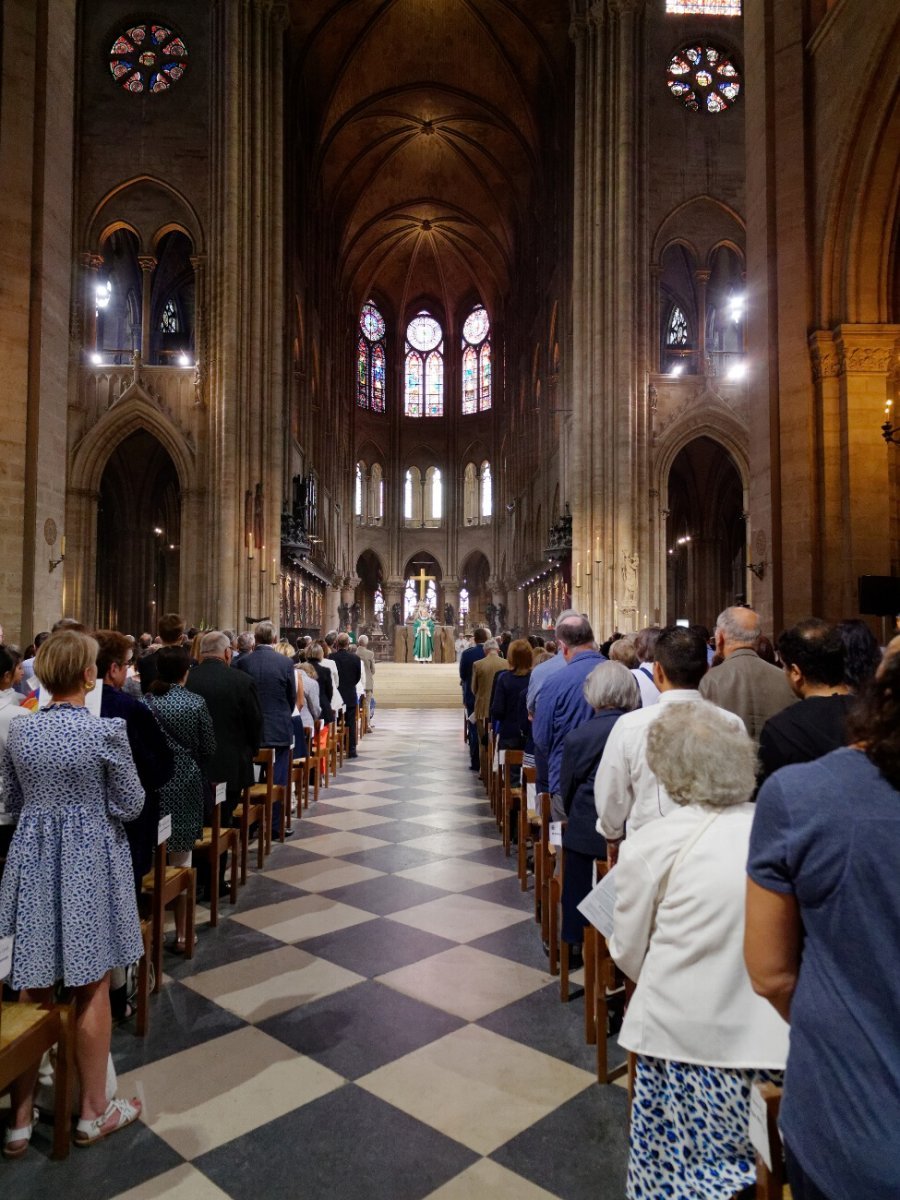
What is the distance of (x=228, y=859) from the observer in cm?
598

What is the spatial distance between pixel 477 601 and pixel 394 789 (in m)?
36.5

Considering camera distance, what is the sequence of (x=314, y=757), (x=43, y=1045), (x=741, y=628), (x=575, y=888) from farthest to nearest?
(x=314, y=757)
(x=741, y=628)
(x=575, y=888)
(x=43, y=1045)

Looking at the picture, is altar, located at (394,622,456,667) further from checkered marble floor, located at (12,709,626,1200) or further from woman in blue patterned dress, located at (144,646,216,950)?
woman in blue patterned dress, located at (144,646,216,950)

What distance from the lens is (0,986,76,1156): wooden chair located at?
2.39 meters

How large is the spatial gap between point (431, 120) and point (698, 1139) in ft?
123

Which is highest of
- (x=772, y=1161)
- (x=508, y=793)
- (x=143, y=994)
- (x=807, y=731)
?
(x=807, y=731)

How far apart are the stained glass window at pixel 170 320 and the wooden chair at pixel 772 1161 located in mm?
29981

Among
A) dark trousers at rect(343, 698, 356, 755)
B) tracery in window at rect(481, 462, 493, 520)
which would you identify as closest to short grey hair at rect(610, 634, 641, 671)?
dark trousers at rect(343, 698, 356, 755)

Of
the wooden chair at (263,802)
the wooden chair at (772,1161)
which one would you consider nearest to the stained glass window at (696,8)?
the wooden chair at (263,802)

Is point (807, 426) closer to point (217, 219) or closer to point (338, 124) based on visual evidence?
point (217, 219)

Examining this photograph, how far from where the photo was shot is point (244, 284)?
21.1 metres

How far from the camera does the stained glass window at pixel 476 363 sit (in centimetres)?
4547

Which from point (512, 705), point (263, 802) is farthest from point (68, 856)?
point (512, 705)

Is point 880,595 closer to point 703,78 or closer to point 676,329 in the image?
point 703,78
